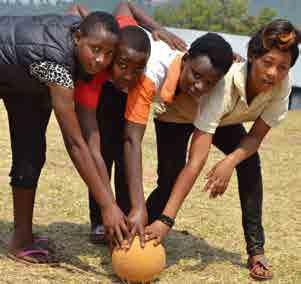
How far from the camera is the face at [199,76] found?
14.9ft

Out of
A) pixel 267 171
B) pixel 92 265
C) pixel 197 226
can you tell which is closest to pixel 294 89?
pixel 267 171

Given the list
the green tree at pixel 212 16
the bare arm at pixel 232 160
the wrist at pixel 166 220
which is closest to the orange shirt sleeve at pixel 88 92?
the wrist at pixel 166 220

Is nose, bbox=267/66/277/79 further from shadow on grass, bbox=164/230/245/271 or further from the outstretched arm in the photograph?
shadow on grass, bbox=164/230/245/271

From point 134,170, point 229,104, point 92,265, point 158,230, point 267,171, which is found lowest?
point 267,171

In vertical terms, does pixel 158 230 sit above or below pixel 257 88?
below

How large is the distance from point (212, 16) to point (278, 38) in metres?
40.9

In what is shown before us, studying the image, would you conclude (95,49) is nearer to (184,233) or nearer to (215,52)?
(215,52)

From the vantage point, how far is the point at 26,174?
507cm

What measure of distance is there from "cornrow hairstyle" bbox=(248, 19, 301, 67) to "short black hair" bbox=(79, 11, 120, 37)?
91cm

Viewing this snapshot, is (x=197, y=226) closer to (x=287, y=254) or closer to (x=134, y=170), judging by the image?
(x=287, y=254)

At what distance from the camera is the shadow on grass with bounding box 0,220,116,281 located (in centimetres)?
516

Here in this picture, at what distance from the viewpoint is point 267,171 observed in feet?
32.5

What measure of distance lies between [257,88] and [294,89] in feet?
65.1

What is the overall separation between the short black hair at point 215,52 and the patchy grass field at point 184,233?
145 cm
